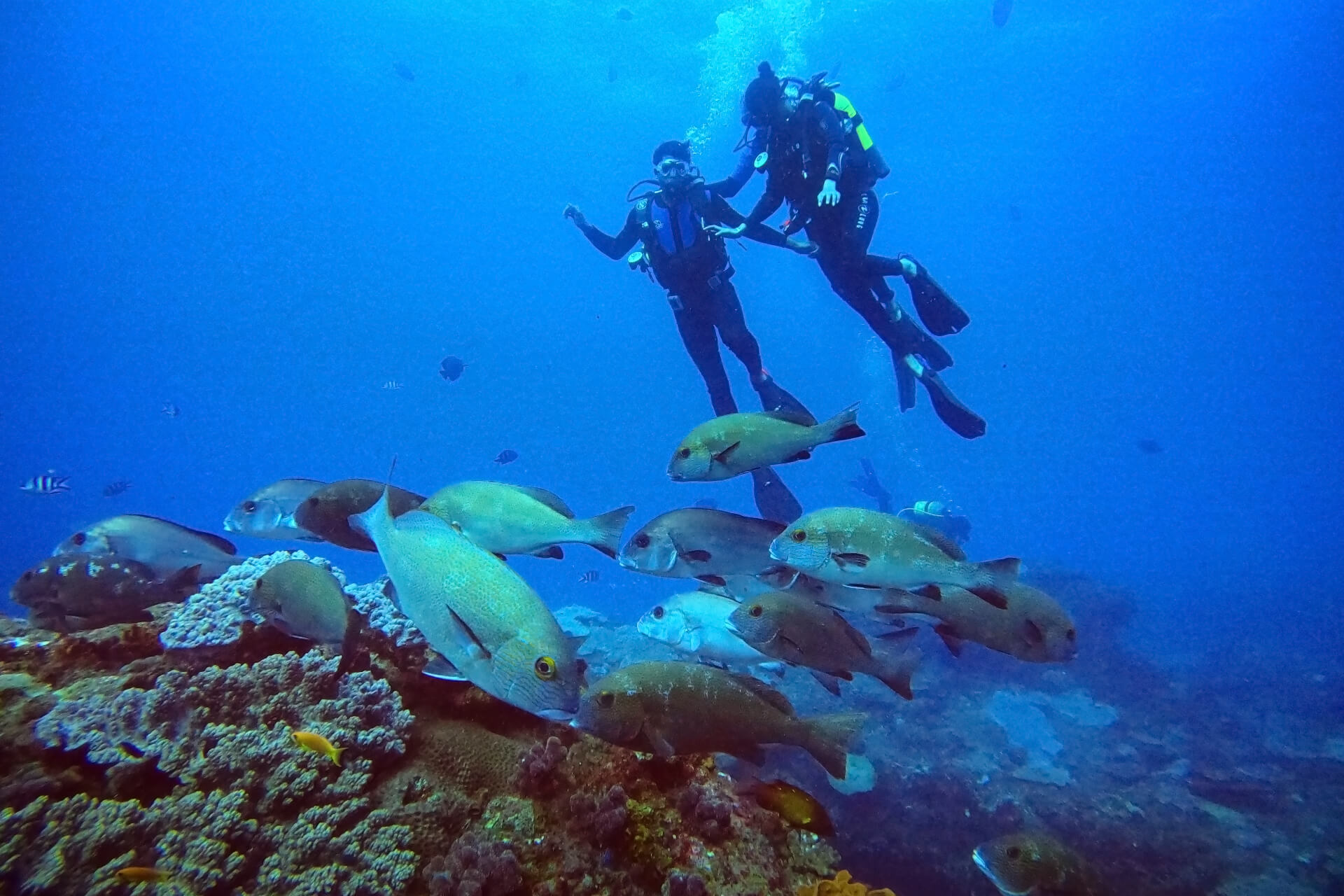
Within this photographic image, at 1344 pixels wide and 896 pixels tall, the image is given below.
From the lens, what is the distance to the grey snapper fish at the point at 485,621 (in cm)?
167

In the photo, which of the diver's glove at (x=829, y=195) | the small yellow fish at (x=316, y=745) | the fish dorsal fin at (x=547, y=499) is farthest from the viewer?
the diver's glove at (x=829, y=195)

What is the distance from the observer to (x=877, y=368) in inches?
2170

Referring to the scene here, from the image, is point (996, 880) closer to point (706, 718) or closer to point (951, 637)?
point (951, 637)

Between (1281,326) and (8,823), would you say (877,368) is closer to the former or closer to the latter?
(8,823)

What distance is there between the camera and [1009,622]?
3.63 meters

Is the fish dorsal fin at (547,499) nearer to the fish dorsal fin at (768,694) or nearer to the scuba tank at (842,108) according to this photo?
the fish dorsal fin at (768,694)

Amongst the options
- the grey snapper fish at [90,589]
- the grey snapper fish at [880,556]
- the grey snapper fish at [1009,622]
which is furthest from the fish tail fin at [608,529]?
the grey snapper fish at [90,589]

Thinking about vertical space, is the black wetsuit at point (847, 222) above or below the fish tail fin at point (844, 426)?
above

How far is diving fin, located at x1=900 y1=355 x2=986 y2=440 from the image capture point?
1012 cm

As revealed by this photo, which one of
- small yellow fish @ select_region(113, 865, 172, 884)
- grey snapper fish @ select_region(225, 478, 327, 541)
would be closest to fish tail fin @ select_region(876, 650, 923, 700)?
grey snapper fish @ select_region(225, 478, 327, 541)

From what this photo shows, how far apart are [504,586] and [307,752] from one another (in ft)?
7.51

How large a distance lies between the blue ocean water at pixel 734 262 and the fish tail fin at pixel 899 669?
17961 mm

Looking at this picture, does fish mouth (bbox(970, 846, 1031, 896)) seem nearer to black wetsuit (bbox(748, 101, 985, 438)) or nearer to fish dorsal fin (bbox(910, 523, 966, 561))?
fish dorsal fin (bbox(910, 523, 966, 561))

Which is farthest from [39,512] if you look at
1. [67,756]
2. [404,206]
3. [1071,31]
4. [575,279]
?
[1071,31]
